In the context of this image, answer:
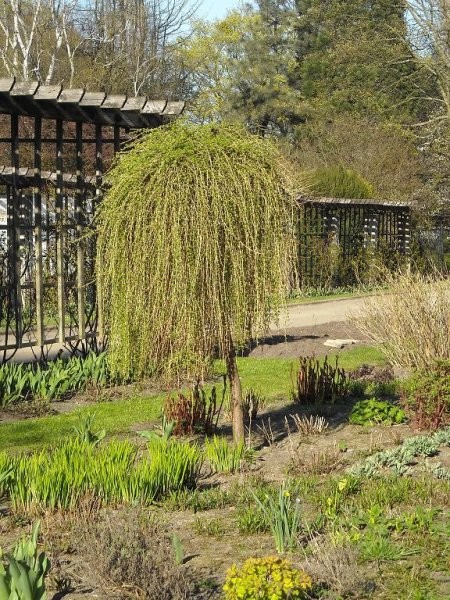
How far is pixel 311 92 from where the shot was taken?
45344 mm

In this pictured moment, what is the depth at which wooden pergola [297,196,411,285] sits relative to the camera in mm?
24984

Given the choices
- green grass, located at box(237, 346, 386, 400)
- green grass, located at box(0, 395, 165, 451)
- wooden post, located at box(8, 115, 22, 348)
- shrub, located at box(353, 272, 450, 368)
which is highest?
wooden post, located at box(8, 115, 22, 348)

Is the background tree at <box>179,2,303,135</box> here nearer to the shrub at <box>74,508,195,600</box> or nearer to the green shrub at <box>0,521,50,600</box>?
the shrub at <box>74,508,195,600</box>

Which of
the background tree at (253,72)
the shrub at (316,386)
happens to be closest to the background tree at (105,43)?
the background tree at (253,72)

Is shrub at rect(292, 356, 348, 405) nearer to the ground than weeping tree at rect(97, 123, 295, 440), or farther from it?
nearer to the ground

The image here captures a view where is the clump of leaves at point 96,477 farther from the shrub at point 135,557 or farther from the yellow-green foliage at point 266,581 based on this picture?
the yellow-green foliage at point 266,581

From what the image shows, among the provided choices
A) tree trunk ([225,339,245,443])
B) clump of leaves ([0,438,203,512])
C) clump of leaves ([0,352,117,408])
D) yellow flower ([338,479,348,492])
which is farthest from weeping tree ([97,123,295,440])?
clump of leaves ([0,352,117,408])

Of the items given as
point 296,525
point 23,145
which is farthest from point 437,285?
point 23,145

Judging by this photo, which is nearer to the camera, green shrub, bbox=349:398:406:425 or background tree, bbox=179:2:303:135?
green shrub, bbox=349:398:406:425

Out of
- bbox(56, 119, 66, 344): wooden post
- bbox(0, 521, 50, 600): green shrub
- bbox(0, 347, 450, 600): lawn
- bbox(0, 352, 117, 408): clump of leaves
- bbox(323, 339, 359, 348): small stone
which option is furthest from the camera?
bbox(323, 339, 359, 348): small stone

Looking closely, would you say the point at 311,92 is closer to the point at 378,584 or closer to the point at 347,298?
the point at 347,298

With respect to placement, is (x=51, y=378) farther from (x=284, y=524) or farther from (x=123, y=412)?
(x=284, y=524)

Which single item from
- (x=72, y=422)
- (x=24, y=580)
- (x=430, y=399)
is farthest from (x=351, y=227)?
(x=24, y=580)

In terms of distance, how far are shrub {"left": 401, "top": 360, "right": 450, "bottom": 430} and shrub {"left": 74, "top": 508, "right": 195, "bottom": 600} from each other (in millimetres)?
3087
